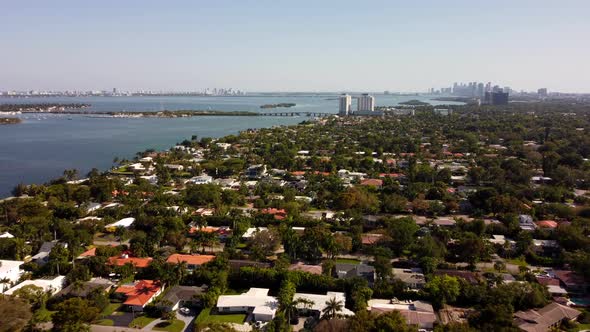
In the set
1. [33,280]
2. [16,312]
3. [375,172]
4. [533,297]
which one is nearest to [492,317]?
[533,297]

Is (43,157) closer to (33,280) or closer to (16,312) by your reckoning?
(33,280)

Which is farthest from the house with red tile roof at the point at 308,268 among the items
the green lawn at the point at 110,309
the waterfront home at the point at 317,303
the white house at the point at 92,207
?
the white house at the point at 92,207

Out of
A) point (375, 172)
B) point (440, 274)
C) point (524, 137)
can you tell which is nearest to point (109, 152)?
point (375, 172)

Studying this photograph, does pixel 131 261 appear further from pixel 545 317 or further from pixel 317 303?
pixel 545 317

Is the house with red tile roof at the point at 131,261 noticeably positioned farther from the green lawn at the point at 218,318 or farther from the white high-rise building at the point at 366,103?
the white high-rise building at the point at 366,103

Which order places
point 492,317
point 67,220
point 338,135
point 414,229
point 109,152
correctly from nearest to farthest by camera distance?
point 492,317 → point 414,229 → point 67,220 → point 109,152 → point 338,135

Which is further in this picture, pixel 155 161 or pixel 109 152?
pixel 109 152

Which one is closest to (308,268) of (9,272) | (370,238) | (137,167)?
(370,238)

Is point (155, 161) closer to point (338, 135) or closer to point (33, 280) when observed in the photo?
point (33, 280)

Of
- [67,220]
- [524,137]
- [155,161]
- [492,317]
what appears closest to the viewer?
[492,317]
